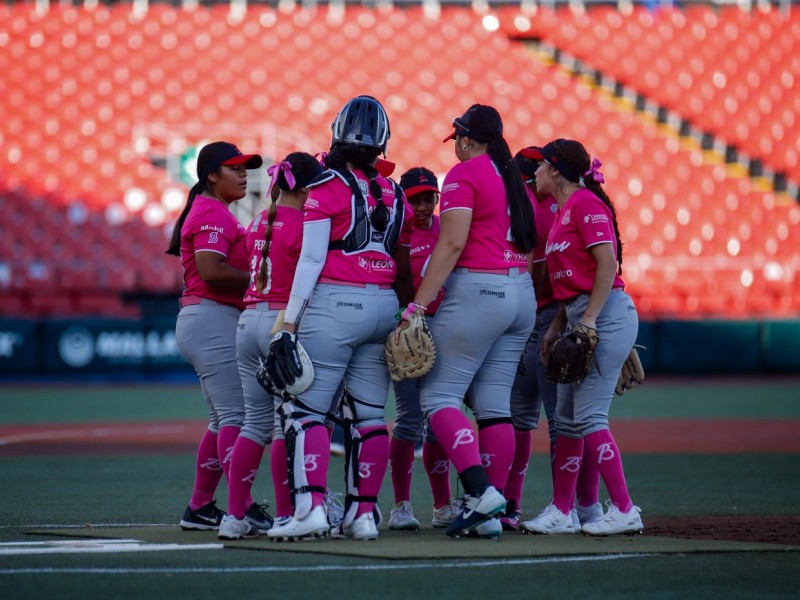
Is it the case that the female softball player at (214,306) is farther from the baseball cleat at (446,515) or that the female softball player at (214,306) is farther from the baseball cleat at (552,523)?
the baseball cleat at (552,523)

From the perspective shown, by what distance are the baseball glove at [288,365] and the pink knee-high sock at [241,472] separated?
0.52 metres

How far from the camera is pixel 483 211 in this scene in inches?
258

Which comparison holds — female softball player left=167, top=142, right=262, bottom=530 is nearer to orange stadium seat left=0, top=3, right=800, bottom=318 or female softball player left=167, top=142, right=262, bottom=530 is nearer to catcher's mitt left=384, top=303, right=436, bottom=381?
catcher's mitt left=384, top=303, right=436, bottom=381

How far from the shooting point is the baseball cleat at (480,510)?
6.22 meters

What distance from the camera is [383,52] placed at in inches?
1073

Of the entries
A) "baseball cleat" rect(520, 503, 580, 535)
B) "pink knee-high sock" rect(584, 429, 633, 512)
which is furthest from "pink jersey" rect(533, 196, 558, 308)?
"baseball cleat" rect(520, 503, 580, 535)

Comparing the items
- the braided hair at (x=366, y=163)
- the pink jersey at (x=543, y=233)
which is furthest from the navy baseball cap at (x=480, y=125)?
the pink jersey at (x=543, y=233)

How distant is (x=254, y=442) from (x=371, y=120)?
68.8 inches

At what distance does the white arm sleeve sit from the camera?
20.2ft

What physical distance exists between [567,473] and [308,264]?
1.86m

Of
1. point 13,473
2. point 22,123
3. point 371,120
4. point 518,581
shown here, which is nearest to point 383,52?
→ point 22,123

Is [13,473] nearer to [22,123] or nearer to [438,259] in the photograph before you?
[438,259]

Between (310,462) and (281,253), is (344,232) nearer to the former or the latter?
(281,253)

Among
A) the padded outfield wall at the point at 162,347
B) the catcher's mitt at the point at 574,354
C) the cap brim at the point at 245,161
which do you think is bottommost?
the padded outfield wall at the point at 162,347
